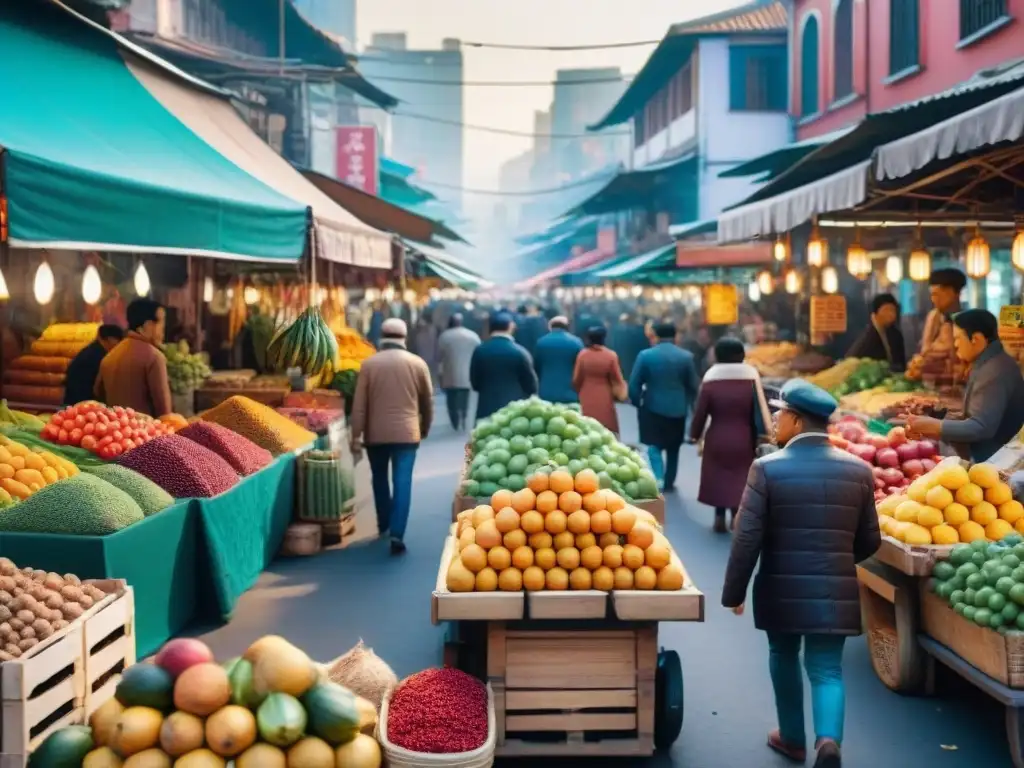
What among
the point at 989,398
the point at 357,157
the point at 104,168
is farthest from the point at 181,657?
the point at 357,157

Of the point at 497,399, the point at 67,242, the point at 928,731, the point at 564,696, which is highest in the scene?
the point at 67,242

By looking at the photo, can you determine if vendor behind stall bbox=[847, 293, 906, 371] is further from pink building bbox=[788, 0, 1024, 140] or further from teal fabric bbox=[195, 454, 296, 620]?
teal fabric bbox=[195, 454, 296, 620]

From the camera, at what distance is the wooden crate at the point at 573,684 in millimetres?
4988

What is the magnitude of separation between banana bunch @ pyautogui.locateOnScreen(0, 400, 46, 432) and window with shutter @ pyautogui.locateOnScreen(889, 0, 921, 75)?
13.0 metres

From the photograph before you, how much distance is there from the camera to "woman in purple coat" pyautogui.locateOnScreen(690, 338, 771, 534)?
32.3 feet

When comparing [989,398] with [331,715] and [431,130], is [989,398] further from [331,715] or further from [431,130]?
[431,130]

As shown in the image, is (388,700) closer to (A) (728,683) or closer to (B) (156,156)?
(A) (728,683)

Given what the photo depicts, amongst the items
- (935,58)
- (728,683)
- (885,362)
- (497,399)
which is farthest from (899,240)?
(728,683)

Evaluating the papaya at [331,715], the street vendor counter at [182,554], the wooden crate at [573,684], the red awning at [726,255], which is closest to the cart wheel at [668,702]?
the wooden crate at [573,684]

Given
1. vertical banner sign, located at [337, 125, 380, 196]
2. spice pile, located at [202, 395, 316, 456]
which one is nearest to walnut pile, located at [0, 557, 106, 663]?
spice pile, located at [202, 395, 316, 456]

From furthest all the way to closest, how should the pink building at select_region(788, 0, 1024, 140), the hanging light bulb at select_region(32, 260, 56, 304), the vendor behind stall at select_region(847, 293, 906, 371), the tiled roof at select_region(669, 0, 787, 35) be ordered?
the tiled roof at select_region(669, 0, 787, 35)
the pink building at select_region(788, 0, 1024, 140)
the vendor behind stall at select_region(847, 293, 906, 371)
the hanging light bulb at select_region(32, 260, 56, 304)

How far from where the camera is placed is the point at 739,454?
987 cm

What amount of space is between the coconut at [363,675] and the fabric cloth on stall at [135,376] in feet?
17.6

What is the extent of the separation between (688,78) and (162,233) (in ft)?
83.3
